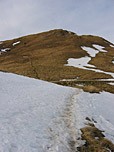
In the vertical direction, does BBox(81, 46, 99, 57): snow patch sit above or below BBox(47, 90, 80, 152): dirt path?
above

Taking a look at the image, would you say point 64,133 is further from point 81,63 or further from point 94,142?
point 81,63

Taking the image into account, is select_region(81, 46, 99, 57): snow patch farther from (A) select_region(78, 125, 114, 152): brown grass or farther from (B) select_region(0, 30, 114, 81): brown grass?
(A) select_region(78, 125, 114, 152): brown grass

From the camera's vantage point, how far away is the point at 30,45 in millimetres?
114938

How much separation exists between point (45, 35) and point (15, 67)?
47774mm

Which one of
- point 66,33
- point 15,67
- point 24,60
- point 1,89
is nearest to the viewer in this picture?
point 1,89

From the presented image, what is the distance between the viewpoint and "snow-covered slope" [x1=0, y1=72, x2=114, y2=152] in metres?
16.5

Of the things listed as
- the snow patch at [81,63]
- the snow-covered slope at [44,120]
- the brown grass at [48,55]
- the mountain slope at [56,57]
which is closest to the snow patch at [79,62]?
the snow patch at [81,63]

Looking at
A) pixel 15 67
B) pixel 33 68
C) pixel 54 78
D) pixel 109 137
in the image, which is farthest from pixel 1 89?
pixel 15 67

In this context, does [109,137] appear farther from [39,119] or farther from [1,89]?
[1,89]

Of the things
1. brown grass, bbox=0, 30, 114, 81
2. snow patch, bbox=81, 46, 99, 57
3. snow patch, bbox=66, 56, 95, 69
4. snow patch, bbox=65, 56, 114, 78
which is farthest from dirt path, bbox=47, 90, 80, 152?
snow patch, bbox=81, 46, 99, 57

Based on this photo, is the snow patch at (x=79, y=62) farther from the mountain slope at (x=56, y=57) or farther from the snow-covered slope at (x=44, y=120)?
the snow-covered slope at (x=44, y=120)

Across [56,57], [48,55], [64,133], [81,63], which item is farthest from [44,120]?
[48,55]

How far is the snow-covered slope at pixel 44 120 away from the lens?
1650cm

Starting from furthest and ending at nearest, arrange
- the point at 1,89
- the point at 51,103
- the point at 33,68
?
1. the point at 33,68
2. the point at 1,89
3. the point at 51,103
